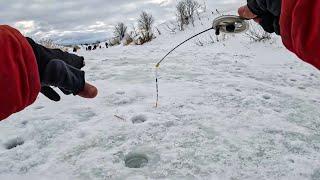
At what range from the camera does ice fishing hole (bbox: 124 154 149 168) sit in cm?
217

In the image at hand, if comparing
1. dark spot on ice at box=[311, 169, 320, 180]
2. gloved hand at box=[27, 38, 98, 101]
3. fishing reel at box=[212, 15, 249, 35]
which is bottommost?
dark spot on ice at box=[311, 169, 320, 180]

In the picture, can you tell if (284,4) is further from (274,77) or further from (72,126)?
(274,77)

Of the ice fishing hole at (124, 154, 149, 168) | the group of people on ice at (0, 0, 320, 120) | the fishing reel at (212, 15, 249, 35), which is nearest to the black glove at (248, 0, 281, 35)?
the group of people on ice at (0, 0, 320, 120)

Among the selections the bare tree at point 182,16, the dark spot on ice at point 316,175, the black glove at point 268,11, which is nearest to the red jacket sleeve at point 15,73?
the black glove at point 268,11

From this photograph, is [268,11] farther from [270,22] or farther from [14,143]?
[14,143]

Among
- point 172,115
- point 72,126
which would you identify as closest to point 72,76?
point 72,126

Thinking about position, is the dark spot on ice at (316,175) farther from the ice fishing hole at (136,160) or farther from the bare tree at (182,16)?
the bare tree at (182,16)

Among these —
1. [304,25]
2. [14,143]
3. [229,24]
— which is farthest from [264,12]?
[14,143]

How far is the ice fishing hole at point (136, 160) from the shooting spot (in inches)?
85.6

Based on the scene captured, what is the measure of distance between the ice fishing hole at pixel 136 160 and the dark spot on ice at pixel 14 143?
74 cm

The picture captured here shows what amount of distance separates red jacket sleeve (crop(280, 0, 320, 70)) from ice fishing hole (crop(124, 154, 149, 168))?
51.8 inches

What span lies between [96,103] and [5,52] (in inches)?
78.4

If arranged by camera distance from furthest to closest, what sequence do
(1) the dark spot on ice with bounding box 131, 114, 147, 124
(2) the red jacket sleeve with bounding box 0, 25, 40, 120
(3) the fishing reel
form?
(1) the dark spot on ice with bounding box 131, 114, 147, 124
(3) the fishing reel
(2) the red jacket sleeve with bounding box 0, 25, 40, 120

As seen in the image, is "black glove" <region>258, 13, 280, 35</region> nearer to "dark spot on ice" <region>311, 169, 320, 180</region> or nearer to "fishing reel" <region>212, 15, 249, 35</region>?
"fishing reel" <region>212, 15, 249, 35</region>
